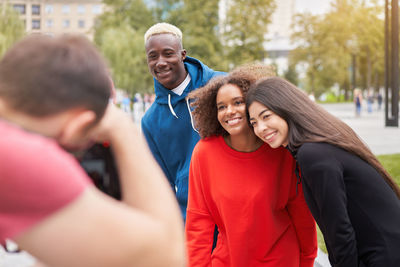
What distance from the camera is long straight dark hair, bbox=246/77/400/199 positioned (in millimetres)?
2275

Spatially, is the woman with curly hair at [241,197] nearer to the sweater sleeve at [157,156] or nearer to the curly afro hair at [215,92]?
the curly afro hair at [215,92]

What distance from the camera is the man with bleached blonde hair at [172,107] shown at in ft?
11.8

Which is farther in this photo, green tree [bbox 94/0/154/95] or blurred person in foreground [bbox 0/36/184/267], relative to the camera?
green tree [bbox 94/0/154/95]

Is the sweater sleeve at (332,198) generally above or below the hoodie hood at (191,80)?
below

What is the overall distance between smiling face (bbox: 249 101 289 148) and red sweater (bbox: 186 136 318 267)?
0.23 meters

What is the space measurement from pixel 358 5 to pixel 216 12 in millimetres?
15303

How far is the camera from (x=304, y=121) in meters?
2.36

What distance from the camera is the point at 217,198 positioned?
8.70 feet

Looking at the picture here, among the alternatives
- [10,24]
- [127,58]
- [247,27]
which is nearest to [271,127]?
[247,27]

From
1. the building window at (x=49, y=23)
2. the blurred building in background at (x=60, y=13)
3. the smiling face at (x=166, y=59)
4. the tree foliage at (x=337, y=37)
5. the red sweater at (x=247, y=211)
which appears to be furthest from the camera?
the building window at (x=49, y=23)

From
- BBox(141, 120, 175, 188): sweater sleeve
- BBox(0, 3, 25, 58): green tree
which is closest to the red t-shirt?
BBox(141, 120, 175, 188): sweater sleeve

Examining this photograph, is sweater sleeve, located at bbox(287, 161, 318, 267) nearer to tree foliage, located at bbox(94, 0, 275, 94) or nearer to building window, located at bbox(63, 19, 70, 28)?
tree foliage, located at bbox(94, 0, 275, 94)

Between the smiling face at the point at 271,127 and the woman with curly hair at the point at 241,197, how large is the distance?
0.76 feet

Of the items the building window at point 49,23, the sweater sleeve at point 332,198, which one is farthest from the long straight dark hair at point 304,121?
the building window at point 49,23
